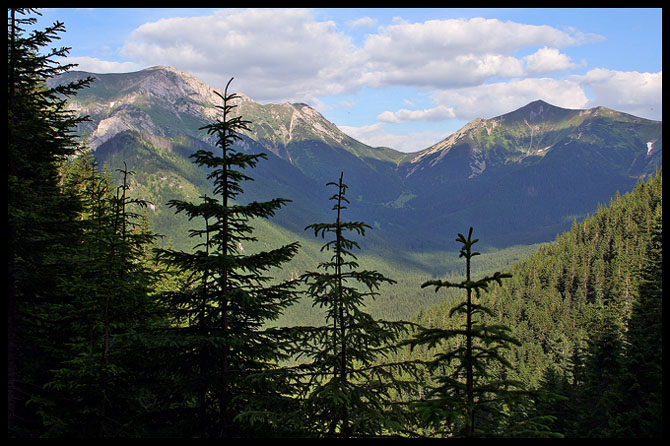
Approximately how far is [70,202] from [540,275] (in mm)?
136279

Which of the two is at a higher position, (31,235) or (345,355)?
(31,235)

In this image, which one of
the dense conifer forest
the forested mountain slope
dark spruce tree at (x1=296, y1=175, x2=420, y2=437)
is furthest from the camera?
the forested mountain slope

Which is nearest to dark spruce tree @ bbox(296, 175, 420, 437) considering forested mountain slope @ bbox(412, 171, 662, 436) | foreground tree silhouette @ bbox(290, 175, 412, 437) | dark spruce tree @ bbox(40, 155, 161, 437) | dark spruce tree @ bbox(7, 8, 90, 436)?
foreground tree silhouette @ bbox(290, 175, 412, 437)

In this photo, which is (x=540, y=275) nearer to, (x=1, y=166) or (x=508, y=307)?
(x=508, y=307)

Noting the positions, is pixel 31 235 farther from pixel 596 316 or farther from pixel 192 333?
pixel 596 316

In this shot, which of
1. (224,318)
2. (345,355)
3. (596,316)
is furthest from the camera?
(596,316)

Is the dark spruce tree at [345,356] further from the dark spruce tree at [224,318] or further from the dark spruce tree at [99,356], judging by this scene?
the dark spruce tree at [99,356]

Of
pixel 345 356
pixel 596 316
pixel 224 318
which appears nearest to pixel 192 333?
pixel 224 318

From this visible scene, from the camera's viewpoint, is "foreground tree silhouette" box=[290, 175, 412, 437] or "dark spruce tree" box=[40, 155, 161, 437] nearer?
"foreground tree silhouette" box=[290, 175, 412, 437]

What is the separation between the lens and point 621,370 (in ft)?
84.6

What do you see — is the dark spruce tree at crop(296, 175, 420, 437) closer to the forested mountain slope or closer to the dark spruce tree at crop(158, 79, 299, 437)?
the dark spruce tree at crop(158, 79, 299, 437)

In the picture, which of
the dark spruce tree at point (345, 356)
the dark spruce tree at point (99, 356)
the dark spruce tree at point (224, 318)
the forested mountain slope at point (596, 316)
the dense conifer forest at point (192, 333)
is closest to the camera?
the dark spruce tree at point (345, 356)

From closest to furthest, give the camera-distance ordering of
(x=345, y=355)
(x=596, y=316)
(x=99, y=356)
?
(x=345, y=355) → (x=99, y=356) → (x=596, y=316)

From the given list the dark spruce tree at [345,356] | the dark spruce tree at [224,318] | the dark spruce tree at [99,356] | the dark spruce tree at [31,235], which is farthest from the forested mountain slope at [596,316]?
the dark spruce tree at [31,235]
